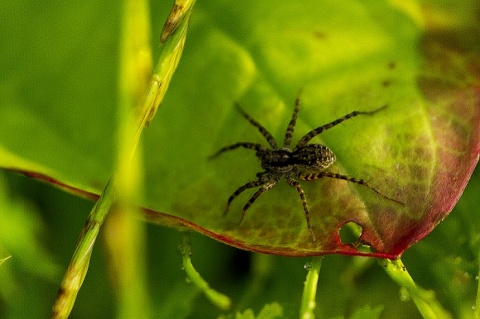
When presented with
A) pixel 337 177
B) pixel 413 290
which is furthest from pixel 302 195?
pixel 413 290

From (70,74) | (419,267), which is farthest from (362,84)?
(70,74)

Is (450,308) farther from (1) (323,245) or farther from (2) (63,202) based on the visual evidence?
(2) (63,202)

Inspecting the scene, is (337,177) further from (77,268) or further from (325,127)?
(77,268)

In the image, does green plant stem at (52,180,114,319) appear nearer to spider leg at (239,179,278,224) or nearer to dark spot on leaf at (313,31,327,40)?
spider leg at (239,179,278,224)

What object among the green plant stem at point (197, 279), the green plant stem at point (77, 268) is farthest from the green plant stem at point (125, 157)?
the green plant stem at point (197, 279)

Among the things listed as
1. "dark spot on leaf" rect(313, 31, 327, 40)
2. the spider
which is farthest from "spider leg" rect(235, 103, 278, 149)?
"dark spot on leaf" rect(313, 31, 327, 40)

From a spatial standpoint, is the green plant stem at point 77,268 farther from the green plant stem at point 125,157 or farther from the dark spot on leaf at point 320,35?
the dark spot on leaf at point 320,35
